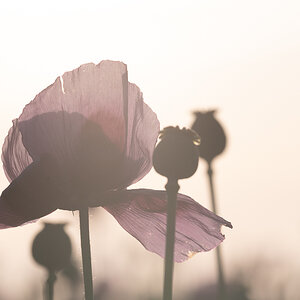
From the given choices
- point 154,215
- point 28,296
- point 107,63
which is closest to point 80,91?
point 107,63

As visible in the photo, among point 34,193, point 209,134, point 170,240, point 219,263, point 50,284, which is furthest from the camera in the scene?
point 209,134

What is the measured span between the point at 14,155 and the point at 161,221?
7.9 inches

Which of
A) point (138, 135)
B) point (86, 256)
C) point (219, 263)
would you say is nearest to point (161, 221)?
point (138, 135)

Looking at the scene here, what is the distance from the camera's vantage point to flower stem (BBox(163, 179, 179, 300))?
2.99ft

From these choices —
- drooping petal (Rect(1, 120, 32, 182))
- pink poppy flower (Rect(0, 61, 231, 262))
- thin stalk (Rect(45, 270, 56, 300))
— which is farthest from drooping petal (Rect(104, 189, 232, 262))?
thin stalk (Rect(45, 270, 56, 300))

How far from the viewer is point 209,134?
2.23 m

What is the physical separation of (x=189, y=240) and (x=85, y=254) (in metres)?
0.21

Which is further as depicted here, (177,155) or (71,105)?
(71,105)

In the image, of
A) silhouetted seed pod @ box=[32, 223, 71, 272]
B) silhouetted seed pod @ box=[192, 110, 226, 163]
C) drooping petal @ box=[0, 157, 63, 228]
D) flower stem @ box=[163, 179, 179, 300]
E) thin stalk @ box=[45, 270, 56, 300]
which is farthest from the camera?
silhouetted seed pod @ box=[192, 110, 226, 163]

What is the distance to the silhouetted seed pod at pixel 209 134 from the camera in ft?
6.88

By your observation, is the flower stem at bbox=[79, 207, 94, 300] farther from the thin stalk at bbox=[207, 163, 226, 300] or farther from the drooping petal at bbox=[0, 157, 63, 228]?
the thin stalk at bbox=[207, 163, 226, 300]

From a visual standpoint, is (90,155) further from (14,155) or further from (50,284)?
(50,284)

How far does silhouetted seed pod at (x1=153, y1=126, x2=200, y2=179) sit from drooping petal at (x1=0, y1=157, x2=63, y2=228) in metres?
0.17

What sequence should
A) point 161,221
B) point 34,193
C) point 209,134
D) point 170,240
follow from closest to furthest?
1. point 170,240
2. point 34,193
3. point 161,221
4. point 209,134
